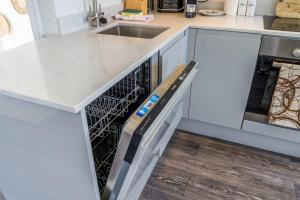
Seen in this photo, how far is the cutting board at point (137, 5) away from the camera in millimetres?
1994

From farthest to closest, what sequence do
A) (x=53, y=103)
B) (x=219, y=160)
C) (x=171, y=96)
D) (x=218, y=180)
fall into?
(x=219, y=160)
(x=218, y=180)
(x=171, y=96)
(x=53, y=103)

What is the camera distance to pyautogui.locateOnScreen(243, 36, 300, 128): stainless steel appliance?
153cm

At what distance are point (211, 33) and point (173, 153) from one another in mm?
971

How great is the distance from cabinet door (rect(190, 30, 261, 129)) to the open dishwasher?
65cm

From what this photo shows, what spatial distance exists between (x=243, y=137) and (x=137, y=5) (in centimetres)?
145

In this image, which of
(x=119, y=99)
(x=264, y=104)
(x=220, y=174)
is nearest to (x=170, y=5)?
(x=264, y=104)

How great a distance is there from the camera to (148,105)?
818 mm

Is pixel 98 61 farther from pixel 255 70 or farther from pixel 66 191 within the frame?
pixel 255 70

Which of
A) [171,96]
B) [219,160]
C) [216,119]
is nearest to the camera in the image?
[171,96]

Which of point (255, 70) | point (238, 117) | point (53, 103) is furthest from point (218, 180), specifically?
point (53, 103)

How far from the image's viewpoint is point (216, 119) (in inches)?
76.7

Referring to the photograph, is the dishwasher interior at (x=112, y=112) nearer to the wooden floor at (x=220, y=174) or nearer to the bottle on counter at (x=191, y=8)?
the wooden floor at (x=220, y=174)

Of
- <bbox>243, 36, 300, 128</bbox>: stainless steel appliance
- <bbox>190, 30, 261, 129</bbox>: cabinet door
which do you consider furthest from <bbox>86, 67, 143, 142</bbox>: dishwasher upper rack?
<bbox>243, 36, 300, 128</bbox>: stainless steel appliance

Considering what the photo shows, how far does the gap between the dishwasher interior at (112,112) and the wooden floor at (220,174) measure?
51 cm
